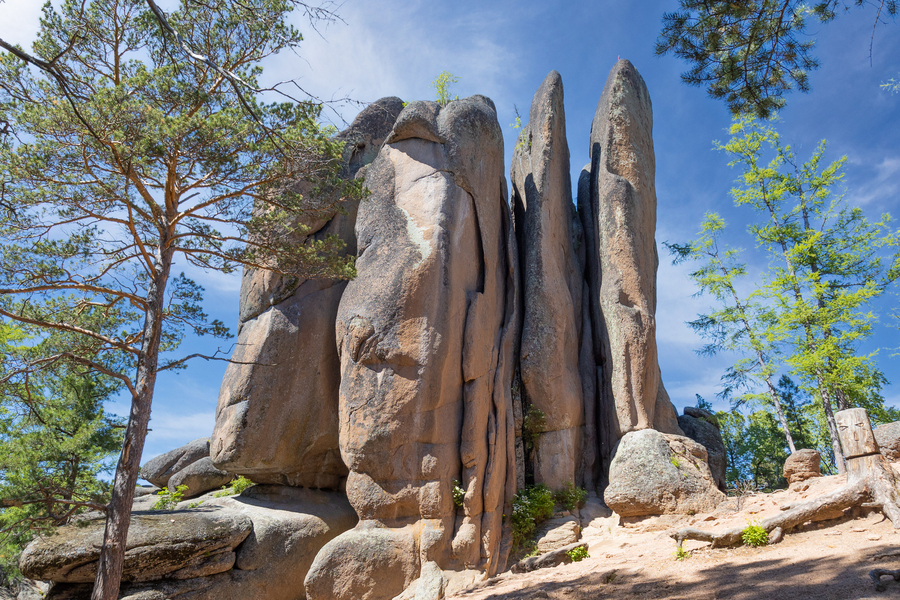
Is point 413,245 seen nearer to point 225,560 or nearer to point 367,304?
point 367,304

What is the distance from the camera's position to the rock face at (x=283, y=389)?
1309 centimetres

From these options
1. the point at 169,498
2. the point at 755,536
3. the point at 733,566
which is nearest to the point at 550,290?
the point at 755,536

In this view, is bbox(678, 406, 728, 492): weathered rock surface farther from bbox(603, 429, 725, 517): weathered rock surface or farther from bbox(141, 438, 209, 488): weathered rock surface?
bbox(141, 438, 209, 488): weathered rock surface

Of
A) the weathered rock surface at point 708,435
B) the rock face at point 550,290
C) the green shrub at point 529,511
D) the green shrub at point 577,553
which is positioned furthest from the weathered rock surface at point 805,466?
the green shrub at point 529,511

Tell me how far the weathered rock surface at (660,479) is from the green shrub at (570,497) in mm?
781

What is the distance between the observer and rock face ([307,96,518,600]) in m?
10.6

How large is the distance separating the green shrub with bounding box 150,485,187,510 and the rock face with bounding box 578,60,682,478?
1148 centimetres

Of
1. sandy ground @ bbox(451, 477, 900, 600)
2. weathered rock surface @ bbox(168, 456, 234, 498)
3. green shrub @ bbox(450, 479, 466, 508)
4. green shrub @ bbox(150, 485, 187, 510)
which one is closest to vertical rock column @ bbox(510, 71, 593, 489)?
green shrub @ bbox(450, 479, 466, 508)

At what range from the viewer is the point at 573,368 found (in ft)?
46.8

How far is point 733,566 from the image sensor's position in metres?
7.02

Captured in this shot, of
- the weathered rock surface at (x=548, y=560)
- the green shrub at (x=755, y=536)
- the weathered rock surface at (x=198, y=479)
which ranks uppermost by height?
the weathered rock surface at (x=198, y=479)

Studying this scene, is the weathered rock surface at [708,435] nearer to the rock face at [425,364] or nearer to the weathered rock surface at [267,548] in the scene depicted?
the rock face at [425,364]

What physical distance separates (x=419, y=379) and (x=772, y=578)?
22.0 feet

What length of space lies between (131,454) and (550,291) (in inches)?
378
